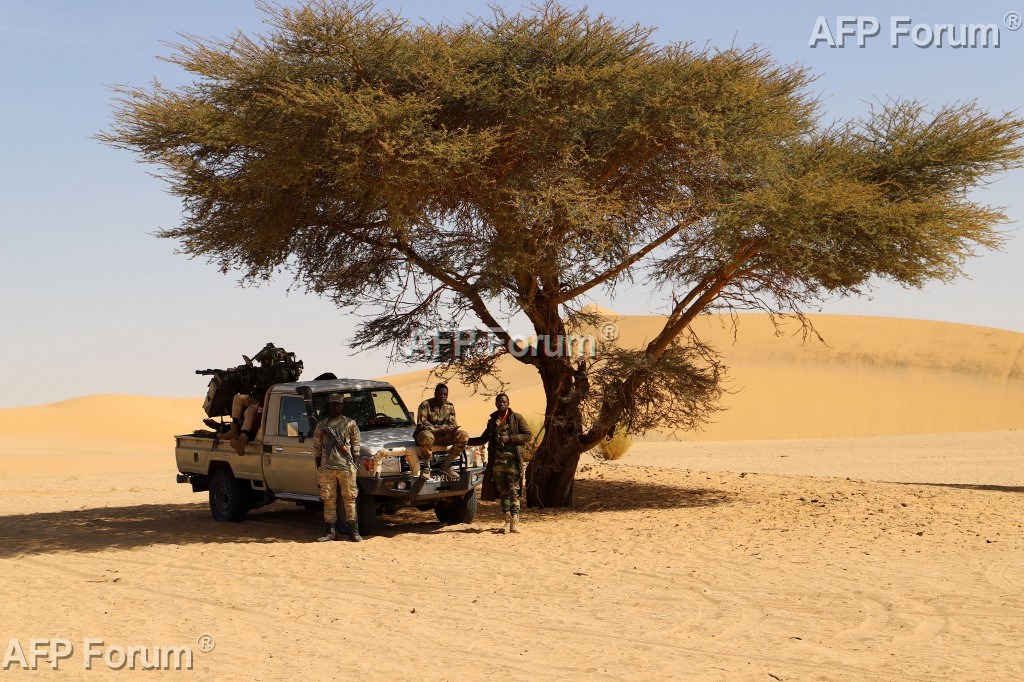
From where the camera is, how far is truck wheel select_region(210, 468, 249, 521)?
16328 millimetres

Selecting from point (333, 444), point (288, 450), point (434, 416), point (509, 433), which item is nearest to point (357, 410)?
point (288, 450)

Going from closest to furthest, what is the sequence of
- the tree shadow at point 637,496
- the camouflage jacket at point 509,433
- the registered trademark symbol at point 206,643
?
the registered trademark symbol at point 206,643 < the camouflage jacket at point 509,433 < the tree shadow at point 637,496

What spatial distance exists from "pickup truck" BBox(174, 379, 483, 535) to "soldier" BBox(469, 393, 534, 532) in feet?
1.07

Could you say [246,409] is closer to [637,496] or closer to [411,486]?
[411,486]

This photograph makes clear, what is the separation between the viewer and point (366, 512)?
1451 cm

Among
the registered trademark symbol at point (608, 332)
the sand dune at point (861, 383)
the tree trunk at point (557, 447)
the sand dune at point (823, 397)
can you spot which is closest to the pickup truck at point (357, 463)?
the tree trunk at point (557, 447)

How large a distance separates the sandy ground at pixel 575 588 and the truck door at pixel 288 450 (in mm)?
779

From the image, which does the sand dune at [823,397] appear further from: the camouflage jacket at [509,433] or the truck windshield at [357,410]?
the camouflage jacket at [509,433]

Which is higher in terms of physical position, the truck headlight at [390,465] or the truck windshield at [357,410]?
the truck windshield at [357,410]

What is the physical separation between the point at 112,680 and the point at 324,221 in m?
10.1

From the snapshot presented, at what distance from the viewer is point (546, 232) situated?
15.4 meters

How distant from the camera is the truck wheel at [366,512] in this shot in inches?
570

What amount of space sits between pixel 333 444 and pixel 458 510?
2689mm

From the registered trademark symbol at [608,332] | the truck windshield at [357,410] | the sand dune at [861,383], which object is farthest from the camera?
the sand dune at [861,383]
